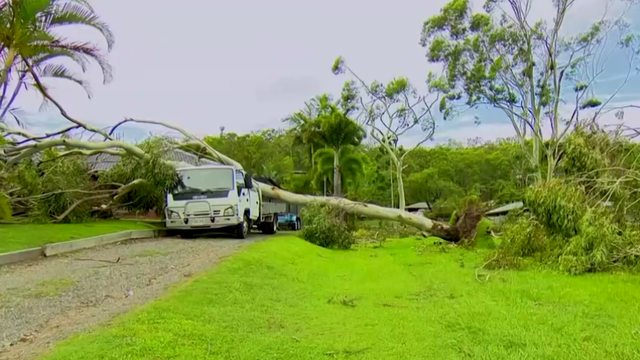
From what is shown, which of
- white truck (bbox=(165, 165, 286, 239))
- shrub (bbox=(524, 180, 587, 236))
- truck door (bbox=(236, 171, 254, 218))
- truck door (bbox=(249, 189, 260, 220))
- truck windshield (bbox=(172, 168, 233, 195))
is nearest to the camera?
shrub (bbox=(524, 180, 587, 236))

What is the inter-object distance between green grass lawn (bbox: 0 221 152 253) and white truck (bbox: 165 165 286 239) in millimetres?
1982

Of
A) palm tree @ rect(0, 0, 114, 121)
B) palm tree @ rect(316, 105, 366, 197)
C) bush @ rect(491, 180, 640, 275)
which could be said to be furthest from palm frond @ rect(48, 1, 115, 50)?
palm tree @ rect(316, 105, 366, 197)

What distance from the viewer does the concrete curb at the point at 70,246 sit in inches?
408

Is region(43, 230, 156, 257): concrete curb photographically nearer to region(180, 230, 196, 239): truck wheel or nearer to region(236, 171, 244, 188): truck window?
region(180, 230, 196, 239): truck wheel

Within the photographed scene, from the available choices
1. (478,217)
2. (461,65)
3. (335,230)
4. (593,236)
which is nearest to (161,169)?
(335,230)

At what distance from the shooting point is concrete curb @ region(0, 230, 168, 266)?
10.4 metres

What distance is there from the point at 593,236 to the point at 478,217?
23.3ft

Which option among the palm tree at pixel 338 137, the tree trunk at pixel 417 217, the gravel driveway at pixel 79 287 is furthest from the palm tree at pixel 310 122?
the gravel driveway at pixel 79 287

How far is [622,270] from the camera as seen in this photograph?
10.0 meters

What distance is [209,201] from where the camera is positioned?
1588 centimetres

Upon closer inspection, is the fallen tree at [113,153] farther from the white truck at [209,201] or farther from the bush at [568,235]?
the bush at [568,235]

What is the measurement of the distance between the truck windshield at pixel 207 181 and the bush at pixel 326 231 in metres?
2.94

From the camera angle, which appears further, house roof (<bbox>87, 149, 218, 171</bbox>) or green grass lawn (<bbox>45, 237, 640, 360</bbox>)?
house roof (<bbox>87, 149, 218, 171</bbox>)

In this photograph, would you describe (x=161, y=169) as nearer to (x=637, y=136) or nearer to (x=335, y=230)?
(x=335, y=230)
